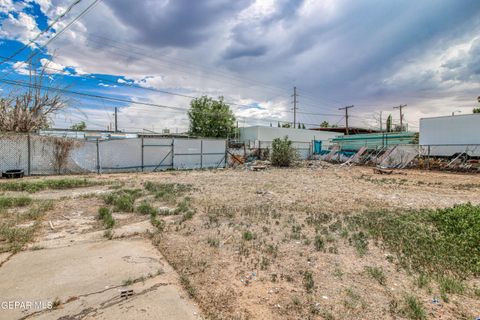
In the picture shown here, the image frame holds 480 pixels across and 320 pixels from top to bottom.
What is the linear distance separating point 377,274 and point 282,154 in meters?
14.6

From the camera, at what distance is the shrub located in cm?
1731

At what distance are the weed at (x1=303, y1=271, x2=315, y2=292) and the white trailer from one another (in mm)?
17418

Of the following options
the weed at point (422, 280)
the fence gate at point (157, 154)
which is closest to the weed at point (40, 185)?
the fence gate at point (157, 154)

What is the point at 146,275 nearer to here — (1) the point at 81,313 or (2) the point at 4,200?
(1) the point at 81,313

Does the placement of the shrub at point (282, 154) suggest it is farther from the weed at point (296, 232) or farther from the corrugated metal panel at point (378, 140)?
the weed at point (296, 232)

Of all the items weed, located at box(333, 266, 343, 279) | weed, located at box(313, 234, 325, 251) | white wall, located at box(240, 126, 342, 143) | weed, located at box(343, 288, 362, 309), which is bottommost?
weed, located at box(333, 266, 343, 279)

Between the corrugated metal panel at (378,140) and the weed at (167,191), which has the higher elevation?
the corrugated metal panel at (378,140)

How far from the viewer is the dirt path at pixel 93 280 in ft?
7.04

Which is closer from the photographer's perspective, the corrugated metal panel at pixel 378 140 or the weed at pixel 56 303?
the weed at pixel 56 303

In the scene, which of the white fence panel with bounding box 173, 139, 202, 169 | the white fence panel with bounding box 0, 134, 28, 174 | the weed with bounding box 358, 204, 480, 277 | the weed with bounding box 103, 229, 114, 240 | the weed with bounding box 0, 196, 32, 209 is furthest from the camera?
the white fence panel with bounding box 173, 139, 202, 169

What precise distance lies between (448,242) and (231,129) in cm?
2801

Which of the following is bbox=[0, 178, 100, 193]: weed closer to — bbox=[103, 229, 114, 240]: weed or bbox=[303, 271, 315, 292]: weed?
bbox=[103, 229, 114, 240]: weed

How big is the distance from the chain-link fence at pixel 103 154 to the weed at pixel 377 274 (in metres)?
13.3

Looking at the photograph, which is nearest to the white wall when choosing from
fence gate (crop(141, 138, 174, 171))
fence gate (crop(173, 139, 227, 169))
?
fence gate (crop(173, 139, 227, 169))
